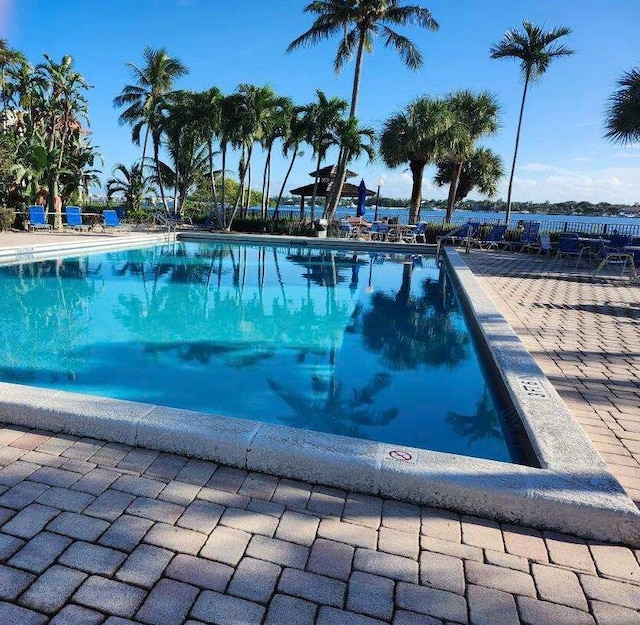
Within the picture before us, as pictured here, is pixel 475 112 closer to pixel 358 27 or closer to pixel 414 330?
pixel 358 27

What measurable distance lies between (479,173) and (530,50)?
6.38 metres

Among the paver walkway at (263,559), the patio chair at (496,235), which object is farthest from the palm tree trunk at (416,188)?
the paver walkway at (263,559)

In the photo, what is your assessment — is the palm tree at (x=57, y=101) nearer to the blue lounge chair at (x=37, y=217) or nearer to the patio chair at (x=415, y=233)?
the blue lounge chair at (x=37, y=217)

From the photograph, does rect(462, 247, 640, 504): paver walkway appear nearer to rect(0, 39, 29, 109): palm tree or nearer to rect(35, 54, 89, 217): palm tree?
rect(35, 54, 89, 217): palm tree

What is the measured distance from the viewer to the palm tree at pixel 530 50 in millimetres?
21609

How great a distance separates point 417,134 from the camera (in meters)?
19.5

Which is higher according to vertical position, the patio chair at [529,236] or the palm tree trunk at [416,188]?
the palm tree trunk at [416,188]

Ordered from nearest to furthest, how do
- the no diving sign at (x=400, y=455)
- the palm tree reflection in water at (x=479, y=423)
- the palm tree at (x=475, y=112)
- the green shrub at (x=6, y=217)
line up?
the no diving sign at (x=400, y=455), the palm tree reflection in water at (x=479, y=423), the green shrub at (x=6, y=217), the palm tree at (x=475, y=112)

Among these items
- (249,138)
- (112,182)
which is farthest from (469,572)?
(112,182)

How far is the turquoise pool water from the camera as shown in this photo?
14.4 ft

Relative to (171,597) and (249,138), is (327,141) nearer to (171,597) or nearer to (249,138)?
(249,138)

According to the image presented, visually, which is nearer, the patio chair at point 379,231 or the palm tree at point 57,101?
the palm tree at point 57,101

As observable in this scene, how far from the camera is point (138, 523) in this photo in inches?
82.5

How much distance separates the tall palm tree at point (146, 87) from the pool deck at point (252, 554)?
81.8ft
